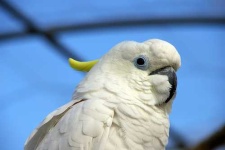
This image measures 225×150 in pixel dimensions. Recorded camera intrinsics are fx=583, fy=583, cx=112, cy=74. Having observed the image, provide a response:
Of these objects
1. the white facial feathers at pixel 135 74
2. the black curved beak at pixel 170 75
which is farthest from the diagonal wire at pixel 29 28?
the black curved beak at pixel 170 75

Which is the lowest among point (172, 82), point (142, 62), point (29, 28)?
point (172, 82)

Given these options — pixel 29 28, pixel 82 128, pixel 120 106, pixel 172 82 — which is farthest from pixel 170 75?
pixel 29 28

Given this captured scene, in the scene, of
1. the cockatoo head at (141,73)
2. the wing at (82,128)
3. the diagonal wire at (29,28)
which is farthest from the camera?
the diagonal wire at (29,28)

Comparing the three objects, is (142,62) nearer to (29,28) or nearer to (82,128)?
(82,128)

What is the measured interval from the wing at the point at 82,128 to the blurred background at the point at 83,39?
2029 millimetres

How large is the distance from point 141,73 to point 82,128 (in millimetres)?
308

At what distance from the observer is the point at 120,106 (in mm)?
2043

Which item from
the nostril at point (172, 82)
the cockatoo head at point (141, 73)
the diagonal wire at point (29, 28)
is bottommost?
the nostril at point (172, 82)

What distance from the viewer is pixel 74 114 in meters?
2.03

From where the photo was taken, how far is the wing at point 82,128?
198cm

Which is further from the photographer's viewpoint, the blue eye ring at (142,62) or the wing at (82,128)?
the blue eye ring at (142,62)

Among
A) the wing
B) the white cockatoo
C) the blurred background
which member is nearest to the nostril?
the white cockatoo

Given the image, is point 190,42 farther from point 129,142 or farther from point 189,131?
point 129,142

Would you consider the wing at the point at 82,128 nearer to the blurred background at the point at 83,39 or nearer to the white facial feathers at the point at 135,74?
the white facial feathers at the point at 135,74
